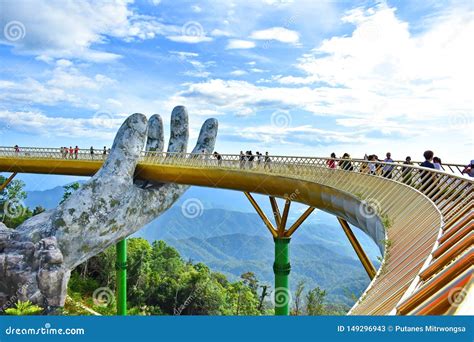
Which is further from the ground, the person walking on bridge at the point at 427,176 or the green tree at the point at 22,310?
the person walking on bridge at the point at 427,176

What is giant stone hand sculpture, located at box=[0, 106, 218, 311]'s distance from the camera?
1941 cm

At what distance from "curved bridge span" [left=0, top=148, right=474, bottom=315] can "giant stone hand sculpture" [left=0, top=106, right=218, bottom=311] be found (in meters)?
1.50

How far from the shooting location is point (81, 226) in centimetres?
2148

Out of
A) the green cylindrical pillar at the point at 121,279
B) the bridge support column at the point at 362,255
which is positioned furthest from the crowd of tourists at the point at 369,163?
the green cylindrical pillar at the point at 121,279

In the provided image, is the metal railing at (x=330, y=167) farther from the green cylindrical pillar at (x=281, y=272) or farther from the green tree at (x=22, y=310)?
the green tree at (x=22, y=310)

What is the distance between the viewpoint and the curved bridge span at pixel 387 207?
4.03 m

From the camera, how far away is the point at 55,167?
29922mm

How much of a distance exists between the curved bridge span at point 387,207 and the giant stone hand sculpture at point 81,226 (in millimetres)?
1498

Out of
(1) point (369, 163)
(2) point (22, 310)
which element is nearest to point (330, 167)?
(1) point (369, 163)

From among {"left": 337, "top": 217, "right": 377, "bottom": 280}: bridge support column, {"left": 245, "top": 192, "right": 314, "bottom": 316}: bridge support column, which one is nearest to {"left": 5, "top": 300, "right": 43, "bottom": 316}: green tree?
{"left": 337, "top": 217, "right": 377, "bottom": 280}: bridge support column

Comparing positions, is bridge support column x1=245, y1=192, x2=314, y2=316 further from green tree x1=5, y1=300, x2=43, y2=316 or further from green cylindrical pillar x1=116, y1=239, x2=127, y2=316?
green cylindrical pillar x1=116, y1=239, x2=127, y2=316

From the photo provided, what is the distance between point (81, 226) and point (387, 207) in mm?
15805

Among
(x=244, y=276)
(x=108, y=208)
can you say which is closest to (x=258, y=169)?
(x=108, y=208)

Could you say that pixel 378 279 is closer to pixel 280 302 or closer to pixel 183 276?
pixel 280 302
